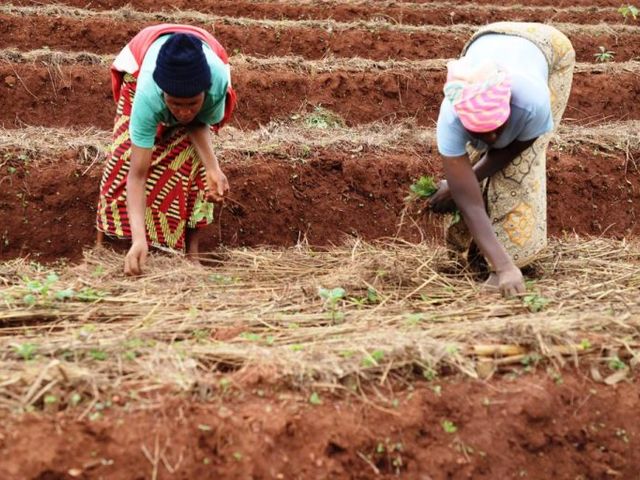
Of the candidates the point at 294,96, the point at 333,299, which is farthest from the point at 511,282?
the point at 294,96

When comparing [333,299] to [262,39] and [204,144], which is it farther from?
[262,39]

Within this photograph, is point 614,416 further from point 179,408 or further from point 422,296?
point 179,408

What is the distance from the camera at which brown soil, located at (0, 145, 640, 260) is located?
568 centimetres

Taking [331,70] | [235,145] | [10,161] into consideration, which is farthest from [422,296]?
[331,70]

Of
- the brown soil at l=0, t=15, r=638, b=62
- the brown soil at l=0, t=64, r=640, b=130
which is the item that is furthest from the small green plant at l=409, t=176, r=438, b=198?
the brown soil at l=0, t=15, r=638, b=62

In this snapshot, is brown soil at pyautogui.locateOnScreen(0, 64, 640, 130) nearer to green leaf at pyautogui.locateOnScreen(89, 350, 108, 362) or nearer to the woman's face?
the woman's face

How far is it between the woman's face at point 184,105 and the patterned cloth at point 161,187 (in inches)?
22.5

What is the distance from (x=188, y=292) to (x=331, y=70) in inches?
173

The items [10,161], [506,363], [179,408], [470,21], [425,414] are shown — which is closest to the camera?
[179,408]

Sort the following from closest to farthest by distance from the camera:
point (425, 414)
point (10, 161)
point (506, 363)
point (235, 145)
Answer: point (425, 414)
point (506, 363)
point (10, 161)
point (235, 145)

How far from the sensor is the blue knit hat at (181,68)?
3.72 metres

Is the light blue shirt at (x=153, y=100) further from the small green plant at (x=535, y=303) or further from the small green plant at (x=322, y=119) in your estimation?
the small green plant at (x=322, y=119)

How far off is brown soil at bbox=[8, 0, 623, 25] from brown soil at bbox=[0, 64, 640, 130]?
2.74 meters

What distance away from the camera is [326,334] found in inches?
140
